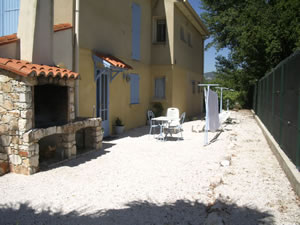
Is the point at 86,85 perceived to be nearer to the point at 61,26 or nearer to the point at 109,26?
the point at 61,26

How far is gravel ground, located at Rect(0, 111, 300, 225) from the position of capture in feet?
12.4

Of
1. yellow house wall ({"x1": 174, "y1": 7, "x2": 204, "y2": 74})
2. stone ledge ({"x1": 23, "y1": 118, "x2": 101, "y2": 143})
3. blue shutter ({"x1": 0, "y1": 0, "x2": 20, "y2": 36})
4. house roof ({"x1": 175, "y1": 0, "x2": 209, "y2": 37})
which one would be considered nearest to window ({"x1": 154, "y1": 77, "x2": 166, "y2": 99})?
yellow house wall ({"x1": 174, "y1": 7, "x2": 204, "y2": 74})

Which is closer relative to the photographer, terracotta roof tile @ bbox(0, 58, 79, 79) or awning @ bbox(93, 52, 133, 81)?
terracotta roof tile @ bbox(0, 58, 79, 79)

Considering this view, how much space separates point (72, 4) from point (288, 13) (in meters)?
11.5

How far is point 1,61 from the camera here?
17.5ft

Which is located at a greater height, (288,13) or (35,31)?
(288,13)

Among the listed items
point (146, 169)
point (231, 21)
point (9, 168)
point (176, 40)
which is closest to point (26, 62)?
point (9, 168)

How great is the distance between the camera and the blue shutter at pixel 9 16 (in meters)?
7.46

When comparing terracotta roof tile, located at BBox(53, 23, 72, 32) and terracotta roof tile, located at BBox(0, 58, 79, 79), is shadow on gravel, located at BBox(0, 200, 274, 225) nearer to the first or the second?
terracotta roof tile, located at BBox(0, 58, 79, 79)

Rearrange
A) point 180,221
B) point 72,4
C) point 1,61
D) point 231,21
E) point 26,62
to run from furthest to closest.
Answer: point 231,21, point 72,4, point 26,62, point 1,61, point 180,221

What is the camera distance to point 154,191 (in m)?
4.77

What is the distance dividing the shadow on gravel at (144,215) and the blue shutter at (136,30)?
8536mm

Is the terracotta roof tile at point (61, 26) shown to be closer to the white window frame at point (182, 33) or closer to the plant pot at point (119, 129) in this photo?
the plant pot at point (119, 129)

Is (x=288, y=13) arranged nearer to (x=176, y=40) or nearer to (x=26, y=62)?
(x=176, y=40)
